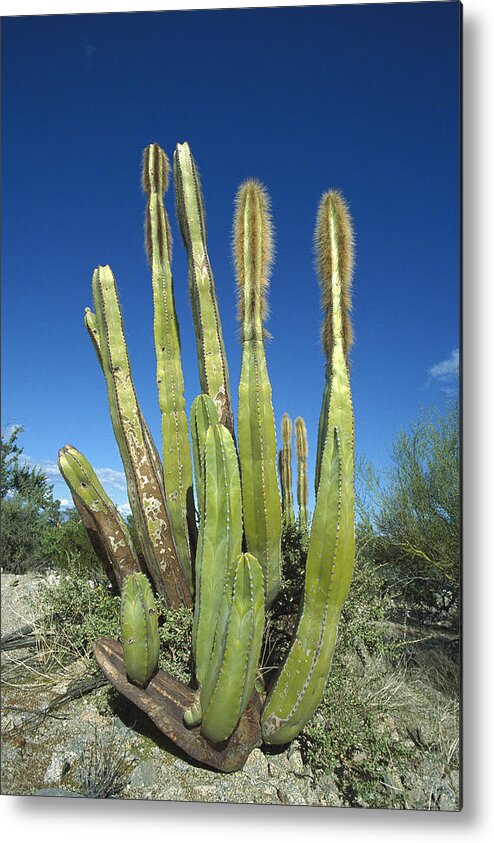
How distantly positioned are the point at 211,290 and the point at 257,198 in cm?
67

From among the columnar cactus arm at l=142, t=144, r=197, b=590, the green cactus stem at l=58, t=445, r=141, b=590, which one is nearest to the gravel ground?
the green cactus stem at l=58, t=445, r=141, b=590

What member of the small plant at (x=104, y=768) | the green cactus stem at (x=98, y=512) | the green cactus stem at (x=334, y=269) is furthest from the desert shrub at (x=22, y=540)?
the green cactus stem at (x=334, y=269)

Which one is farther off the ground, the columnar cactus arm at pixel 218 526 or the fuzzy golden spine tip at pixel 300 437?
the fuzzy golden spine tip at pixel 300 437

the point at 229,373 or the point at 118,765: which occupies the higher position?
the point at 229,373

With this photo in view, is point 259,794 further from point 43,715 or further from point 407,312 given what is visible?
point 407,312

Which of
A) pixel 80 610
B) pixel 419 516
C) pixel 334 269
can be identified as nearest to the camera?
pixel 334 269

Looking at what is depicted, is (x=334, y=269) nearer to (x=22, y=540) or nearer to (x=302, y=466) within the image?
(x=302, y=466)

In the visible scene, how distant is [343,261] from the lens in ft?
9.48

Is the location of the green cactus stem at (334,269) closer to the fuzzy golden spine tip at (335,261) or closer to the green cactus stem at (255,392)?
the fuzzy golden spine tip at (335,261)

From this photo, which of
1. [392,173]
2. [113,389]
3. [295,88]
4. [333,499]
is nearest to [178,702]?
[333,499]

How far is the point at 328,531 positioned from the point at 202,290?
68.5 inches

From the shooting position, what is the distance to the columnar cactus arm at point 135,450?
372cm

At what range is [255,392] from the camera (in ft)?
10.00

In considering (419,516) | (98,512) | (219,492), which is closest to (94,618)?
(98,512)
